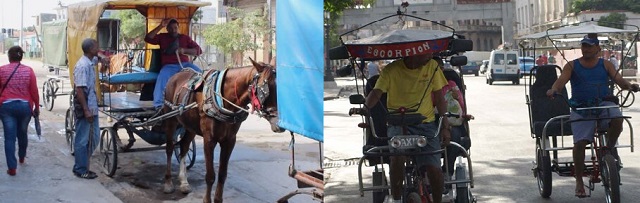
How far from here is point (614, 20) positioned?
624 cm

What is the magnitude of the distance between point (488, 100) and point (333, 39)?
5.60 m

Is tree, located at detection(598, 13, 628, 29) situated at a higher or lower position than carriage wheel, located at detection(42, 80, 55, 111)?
higher

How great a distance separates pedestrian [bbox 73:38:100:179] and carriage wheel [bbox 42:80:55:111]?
0.35 m

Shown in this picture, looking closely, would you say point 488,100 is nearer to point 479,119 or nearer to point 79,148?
point 479,119

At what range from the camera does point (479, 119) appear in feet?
32.9

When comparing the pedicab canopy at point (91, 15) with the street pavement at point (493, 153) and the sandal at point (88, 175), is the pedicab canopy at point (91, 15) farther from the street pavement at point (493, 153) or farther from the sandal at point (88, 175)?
the street pavement at point (493, 153)

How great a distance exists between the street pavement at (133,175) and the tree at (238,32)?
0.58m

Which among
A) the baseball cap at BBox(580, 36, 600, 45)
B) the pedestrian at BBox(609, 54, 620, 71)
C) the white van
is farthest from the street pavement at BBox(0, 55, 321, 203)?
the white van

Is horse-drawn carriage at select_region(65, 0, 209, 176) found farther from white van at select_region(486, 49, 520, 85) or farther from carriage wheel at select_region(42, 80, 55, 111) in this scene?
white van at select_region(486, 49, 520, 85)

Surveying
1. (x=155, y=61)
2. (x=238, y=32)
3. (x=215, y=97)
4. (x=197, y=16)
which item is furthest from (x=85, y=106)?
(x=238, y=32)

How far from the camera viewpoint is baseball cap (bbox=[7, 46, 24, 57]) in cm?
596

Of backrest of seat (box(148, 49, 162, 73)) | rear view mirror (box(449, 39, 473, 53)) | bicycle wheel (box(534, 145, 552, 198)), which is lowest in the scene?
bicycle wheel (box(534, 145, 552, 198))

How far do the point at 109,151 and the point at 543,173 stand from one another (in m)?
3.37

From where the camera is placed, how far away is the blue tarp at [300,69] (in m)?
3.80
